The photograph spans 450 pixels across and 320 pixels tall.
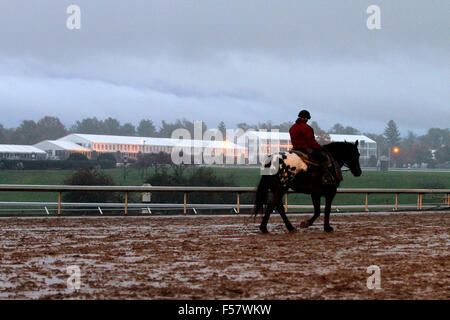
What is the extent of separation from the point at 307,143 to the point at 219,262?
5.04 m

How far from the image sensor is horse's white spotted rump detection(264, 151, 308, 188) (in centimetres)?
1328

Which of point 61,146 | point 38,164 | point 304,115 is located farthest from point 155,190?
point 61,146

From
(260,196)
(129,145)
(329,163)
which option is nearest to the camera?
(260,196)

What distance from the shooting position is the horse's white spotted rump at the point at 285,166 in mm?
13281

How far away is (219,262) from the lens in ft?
31.3

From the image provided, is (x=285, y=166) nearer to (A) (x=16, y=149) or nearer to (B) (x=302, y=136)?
(B) (x=302, y=136)

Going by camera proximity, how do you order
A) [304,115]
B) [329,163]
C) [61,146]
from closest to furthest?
[304,115]
[329,163]
[61,146]

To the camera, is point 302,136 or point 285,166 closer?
point 285,166

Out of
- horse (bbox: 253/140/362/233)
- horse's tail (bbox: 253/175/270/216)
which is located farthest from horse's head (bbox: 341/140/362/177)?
horse's tail (bbox: 253/175/270/216)
